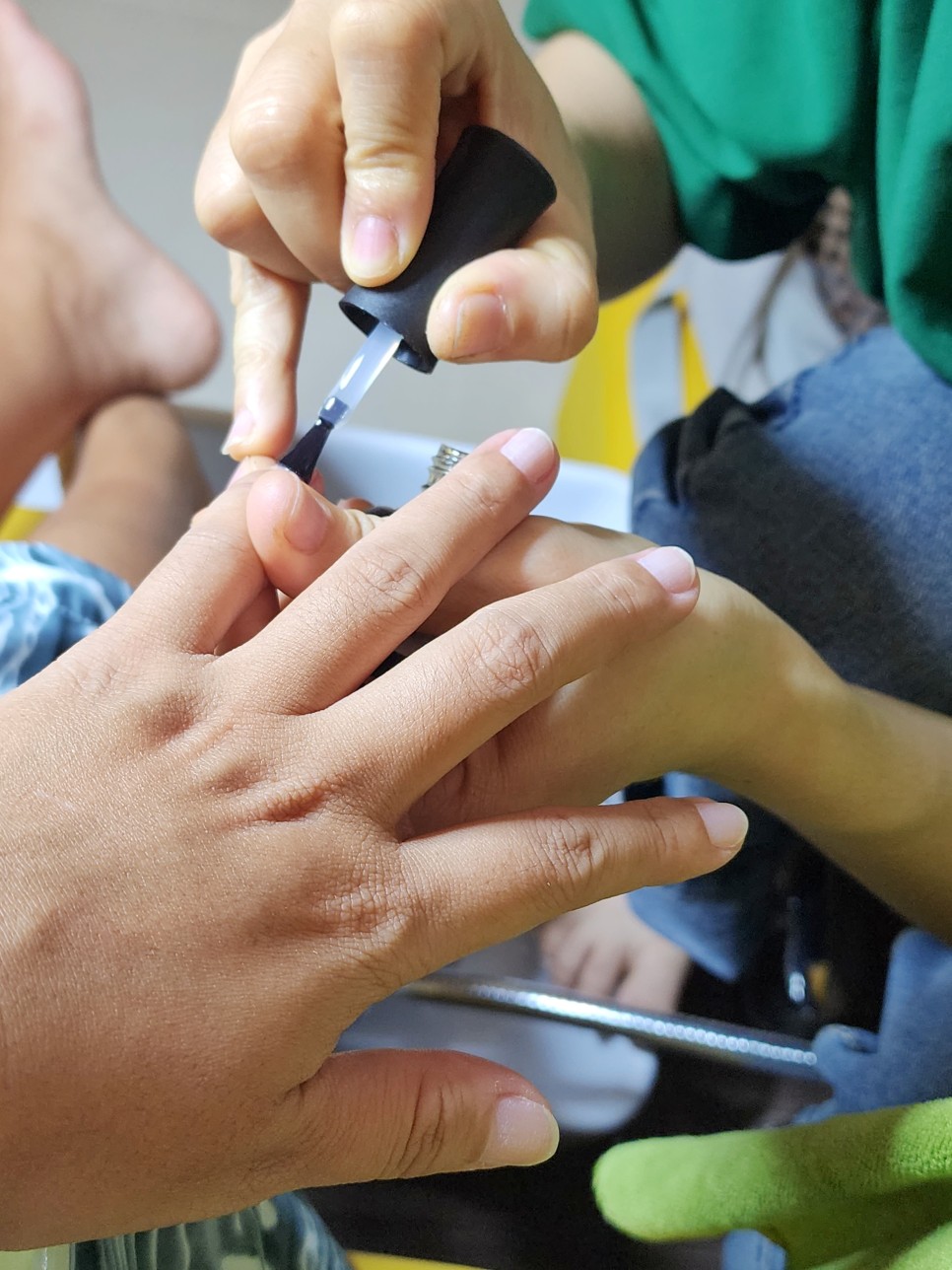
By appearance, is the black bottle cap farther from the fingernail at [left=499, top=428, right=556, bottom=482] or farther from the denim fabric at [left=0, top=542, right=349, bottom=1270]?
the denim fabric at [left=0, top=542, right=349, bottom=1270]

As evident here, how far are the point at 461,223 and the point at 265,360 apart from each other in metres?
0.13

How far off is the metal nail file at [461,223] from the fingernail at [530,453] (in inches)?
2.0

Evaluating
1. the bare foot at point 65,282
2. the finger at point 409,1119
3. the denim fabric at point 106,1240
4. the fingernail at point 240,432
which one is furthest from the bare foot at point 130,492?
the finger at point 409,1119

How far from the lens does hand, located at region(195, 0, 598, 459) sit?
1.20ft

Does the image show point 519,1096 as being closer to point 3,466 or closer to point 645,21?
point 645,21

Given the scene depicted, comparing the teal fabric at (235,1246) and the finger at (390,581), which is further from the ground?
the finger at (390,581)

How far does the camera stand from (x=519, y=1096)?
1.06ft

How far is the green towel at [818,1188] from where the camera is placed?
0.36m

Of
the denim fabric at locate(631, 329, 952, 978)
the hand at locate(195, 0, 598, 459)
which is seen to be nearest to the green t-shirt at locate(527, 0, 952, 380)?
the denim fabric at locate(631, 329, 952, 978)

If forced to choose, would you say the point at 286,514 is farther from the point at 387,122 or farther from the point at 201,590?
the point at 387,122

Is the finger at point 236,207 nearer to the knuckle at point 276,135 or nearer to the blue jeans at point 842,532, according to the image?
the knuckle at point 276,135

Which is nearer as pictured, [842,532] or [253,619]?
[253,619]

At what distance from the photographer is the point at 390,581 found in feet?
1.15

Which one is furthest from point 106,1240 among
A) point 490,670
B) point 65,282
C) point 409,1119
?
point 65,282
